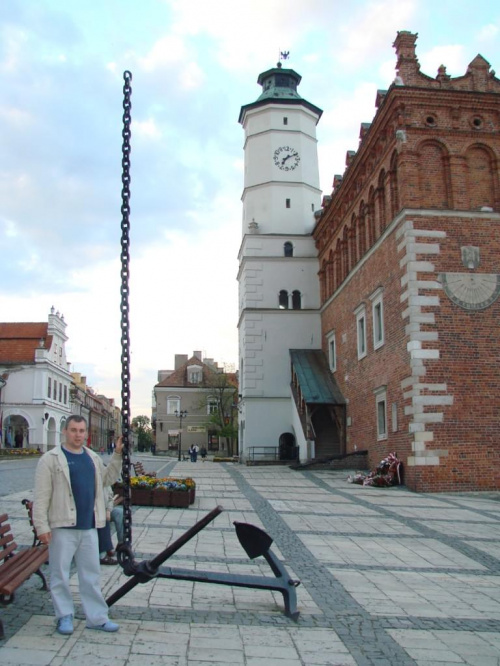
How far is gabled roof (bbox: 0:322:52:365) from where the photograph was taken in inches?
2254

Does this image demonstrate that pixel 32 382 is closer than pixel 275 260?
No

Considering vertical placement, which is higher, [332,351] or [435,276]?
[435,276]

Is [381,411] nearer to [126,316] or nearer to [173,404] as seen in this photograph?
[126,316]

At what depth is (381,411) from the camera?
2231cm

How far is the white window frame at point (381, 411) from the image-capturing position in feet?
70.9

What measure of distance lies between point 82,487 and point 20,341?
56190 mm

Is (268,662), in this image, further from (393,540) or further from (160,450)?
(160,450)

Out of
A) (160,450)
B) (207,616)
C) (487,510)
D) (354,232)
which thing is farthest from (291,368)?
(160,450)

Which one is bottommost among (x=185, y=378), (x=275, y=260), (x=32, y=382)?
(x=32, y=382)

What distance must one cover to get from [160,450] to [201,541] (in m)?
55.3

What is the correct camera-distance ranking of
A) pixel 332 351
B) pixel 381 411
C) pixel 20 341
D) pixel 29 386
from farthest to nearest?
1. pixel 20 341
2. pixel 29 386
3. pixel 332 351
4. pixel 381 411

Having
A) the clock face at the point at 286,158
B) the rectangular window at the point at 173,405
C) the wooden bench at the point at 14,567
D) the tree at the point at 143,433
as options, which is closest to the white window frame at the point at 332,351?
the clock face at the point at 286,158

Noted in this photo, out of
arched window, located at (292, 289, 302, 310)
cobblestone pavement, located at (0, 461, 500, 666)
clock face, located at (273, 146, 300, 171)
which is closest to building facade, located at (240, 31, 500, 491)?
cobblestone pavement, located at (0, 461, 500, 666)

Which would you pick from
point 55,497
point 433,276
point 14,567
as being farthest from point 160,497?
point 433,276
